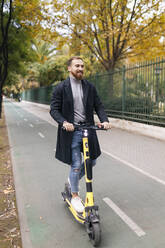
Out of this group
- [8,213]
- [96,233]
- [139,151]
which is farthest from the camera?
[139,151]

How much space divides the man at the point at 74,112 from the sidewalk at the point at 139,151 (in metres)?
2.11

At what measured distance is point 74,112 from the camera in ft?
9.56

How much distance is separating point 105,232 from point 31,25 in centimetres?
1198

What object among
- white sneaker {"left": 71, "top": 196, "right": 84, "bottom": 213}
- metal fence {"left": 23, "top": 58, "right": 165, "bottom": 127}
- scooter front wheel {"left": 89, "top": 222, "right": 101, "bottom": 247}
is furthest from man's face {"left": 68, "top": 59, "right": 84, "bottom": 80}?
metal fence {"left": 23, "top": 58, "right": 165, "bottom": 127}

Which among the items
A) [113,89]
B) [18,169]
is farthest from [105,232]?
[113,89]

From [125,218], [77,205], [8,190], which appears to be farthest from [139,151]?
[77,205]

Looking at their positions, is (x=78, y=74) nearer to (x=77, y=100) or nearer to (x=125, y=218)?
(x=77, y=100)

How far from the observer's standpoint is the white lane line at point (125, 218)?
2.75 metres

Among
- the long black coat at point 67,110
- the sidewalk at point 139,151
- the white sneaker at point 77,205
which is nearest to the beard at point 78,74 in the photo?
the long black coat at point 67,110

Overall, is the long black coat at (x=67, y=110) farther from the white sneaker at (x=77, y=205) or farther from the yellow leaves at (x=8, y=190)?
the yellow leaves at (x=8, y=190)

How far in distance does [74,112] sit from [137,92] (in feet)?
24.6

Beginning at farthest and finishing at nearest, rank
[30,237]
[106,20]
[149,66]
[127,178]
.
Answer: [106,20], [149,66], [127,178], [30,237]

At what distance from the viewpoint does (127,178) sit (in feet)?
15.0

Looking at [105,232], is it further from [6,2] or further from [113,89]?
[6,2]
